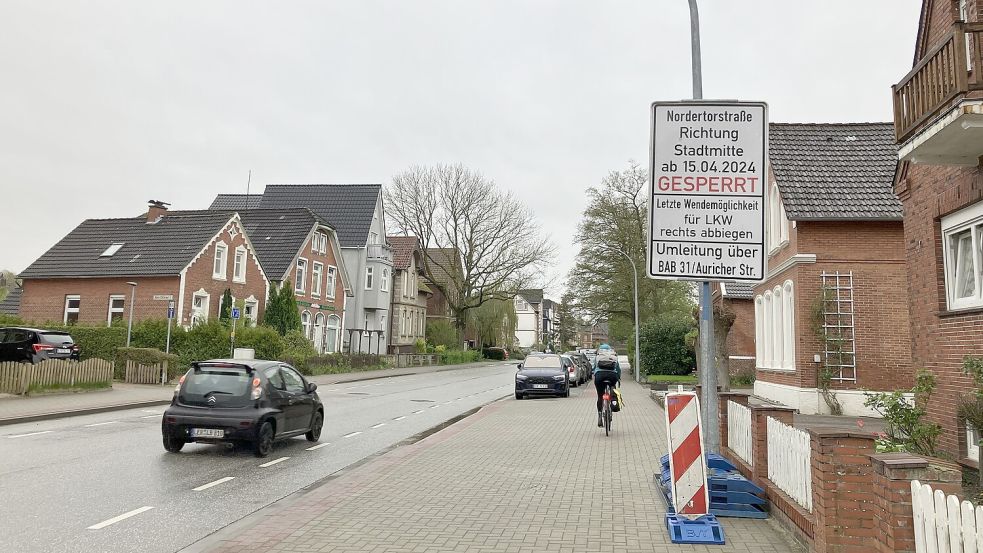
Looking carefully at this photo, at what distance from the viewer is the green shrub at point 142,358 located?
78.6ft

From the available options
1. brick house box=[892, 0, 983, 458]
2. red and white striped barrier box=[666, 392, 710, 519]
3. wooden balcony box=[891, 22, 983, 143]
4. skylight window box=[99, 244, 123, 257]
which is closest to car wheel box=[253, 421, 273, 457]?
red and white striped barrier box=[666, 392, 710, 519]

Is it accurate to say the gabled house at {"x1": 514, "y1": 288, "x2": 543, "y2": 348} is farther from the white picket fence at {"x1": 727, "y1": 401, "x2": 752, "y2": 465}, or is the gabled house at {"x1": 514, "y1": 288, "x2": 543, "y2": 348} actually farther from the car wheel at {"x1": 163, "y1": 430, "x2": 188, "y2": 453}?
the white picket fence at {"x1": 727, "y1": 401, "x2": 752, "y2": 465}

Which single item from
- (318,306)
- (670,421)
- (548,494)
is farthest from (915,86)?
(318,306)

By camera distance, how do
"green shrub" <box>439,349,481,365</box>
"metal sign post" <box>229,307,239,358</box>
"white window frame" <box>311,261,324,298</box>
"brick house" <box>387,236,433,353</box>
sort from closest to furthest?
"metal sign post" <box>229,307,239,358</box> < "white window frame" <box>311,261,324,298</box> < "brick house" <box>387,236,433,353</box> < "green shrub" <box>439,349,481,365</box>

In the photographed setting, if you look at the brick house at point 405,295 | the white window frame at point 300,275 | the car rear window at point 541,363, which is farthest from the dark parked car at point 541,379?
the brick house at point 405,295

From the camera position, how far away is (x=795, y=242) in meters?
17.6

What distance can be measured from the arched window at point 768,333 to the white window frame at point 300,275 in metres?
28.4

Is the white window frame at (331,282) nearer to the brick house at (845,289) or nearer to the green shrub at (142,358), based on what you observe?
the green shrub at (142,358)

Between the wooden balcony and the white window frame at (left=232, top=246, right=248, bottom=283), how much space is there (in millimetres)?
32423

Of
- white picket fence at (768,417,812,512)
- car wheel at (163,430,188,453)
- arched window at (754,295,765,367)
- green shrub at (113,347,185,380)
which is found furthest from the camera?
green shrub at (113,347,185,380)

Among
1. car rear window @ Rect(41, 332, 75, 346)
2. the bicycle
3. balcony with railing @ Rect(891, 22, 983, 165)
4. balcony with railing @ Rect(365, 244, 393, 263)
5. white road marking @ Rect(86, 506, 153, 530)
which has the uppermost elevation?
balcony with railing @ Rect(365, 244, 393, 263)

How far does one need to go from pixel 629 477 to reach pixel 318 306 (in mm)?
37105

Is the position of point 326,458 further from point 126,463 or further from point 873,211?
point 873,211

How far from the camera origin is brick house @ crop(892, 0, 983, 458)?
25.5ft
